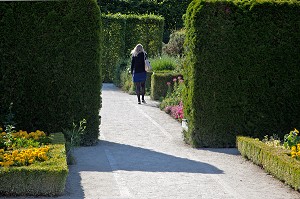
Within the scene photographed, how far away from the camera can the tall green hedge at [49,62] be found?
12.8 m

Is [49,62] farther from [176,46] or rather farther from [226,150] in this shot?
[176,46]

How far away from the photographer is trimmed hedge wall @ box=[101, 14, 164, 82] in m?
30.2

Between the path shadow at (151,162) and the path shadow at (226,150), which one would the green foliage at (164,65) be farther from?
the path shadow at (151,162)

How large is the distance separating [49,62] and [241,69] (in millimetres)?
3799

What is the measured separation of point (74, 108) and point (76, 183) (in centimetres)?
339

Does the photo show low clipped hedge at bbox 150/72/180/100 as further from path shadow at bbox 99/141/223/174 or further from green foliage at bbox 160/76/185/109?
path shadow at bbox 99/141/223/174

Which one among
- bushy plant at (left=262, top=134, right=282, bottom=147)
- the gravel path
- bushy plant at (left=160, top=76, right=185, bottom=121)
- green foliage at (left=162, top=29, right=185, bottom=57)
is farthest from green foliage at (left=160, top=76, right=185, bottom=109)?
green foliage at (left=162, top=29, right=185, bottom=57)

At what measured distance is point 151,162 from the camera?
11648 millimetres

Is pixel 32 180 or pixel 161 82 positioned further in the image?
pixel 161 82

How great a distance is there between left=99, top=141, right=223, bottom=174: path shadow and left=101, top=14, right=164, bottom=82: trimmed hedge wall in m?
17.4

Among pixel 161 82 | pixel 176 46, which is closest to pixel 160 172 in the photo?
pixel 161 82

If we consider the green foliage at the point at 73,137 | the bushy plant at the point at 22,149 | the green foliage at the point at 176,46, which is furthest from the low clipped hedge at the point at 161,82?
the bushy plant at the point at 22,149

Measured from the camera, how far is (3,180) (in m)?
8.77

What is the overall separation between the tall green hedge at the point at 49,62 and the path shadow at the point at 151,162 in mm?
1135
